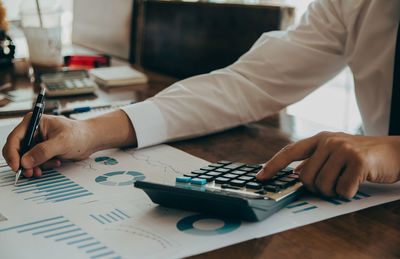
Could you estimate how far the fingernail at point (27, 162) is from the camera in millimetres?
720

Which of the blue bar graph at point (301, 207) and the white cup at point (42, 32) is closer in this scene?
the blue bar graph at point (301, 207)

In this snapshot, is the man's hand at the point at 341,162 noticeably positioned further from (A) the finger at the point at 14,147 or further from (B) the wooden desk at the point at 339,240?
(A) the finger at the point at 14,147

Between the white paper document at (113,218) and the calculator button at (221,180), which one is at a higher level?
the calculator button at (221,180)

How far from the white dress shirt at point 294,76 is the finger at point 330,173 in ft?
1.20

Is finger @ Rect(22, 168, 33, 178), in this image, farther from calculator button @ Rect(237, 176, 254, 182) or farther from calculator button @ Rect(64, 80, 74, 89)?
calculator button @ Rect(64, 80, 74, 89)

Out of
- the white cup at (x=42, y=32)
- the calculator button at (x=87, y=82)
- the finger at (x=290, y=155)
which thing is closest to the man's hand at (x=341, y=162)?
the finger at (x=290, y=155)

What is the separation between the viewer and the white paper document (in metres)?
0.51

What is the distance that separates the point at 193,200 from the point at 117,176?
204 mm

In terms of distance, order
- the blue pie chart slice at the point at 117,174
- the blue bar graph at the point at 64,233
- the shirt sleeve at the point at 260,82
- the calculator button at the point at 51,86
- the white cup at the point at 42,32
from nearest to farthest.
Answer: the blue bar graph at the point at 64,233 < the blue pie chart slice at the point at 117,174 < the shirt sleeve at the point at 260,82 < the calculator button at the point at 51,86 < the white cup at the point at 42,32

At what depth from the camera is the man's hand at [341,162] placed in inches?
24.5

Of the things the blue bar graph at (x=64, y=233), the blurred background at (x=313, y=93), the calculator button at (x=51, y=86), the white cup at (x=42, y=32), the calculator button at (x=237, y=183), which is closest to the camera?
the blue bar graph at (x=64, y=233)

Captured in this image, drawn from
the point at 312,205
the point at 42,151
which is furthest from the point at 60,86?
the point at 312,205

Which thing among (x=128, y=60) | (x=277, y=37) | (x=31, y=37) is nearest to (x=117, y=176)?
(x=277, y=37)

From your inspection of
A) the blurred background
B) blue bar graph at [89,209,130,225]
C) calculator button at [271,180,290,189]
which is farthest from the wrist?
the blurred background
